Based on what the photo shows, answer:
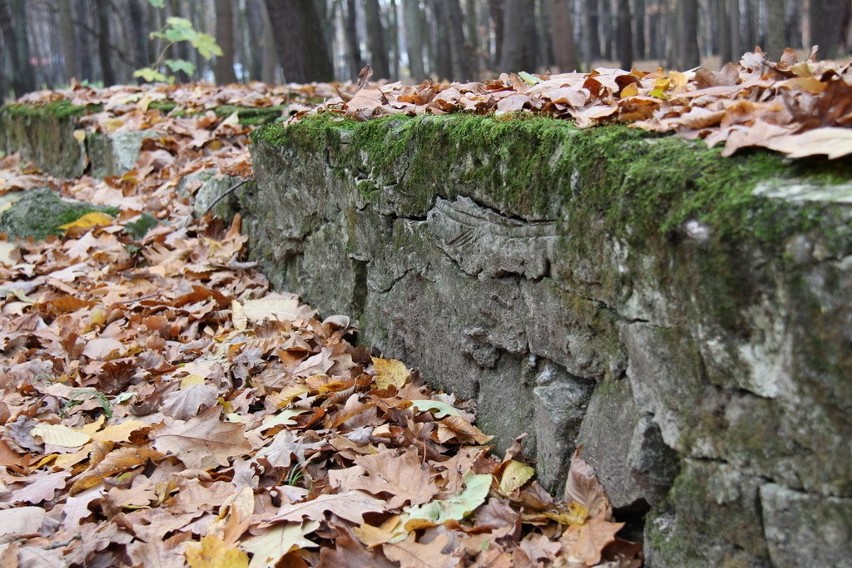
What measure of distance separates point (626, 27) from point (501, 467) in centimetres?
1470

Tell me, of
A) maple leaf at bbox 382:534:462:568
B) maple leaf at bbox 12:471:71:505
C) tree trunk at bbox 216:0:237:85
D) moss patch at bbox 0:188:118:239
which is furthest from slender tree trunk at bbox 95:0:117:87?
maple leaf at bbox 382:534:462:568

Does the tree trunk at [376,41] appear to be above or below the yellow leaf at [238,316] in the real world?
above

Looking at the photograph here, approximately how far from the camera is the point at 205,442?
2.95m

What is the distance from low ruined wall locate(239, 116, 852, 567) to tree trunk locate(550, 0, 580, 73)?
769cm

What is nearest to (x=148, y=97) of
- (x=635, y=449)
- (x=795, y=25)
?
(x=635, y=449)

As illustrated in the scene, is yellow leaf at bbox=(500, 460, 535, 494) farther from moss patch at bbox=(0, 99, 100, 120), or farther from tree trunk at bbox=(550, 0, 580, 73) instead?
tree trunk at bbox=(550, 0, 580, 73)

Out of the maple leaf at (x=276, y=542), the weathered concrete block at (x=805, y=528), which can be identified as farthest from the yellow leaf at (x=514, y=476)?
the weathered concrete block at (x=805, y=528)

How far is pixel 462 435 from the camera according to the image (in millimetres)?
2898

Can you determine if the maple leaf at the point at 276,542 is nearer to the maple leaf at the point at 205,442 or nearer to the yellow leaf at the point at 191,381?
the maple leaf at the point at 205,442

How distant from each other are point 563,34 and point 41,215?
709cm

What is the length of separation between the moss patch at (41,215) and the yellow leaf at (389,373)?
3.27m

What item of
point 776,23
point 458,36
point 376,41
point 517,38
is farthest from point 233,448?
point 376,41

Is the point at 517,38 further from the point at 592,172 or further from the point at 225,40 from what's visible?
the point at 592,172

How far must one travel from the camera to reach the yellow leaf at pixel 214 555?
89.7 inches
